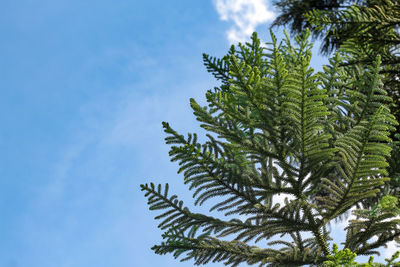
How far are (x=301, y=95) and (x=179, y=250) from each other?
73.2 inches

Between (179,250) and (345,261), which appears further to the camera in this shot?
(179,250)

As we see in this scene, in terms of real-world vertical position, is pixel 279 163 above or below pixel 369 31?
below

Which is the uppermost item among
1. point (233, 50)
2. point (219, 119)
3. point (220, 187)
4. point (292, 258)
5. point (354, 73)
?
point (233, 50)

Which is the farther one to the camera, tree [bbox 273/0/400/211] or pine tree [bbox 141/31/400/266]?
tree [bbox 273/0/400/211]

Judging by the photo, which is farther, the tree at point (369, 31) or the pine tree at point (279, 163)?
the tree at point (369, 31)

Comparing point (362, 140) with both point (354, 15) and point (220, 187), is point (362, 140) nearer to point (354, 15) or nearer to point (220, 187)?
point (220, 187)

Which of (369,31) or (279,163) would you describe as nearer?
(279,163)

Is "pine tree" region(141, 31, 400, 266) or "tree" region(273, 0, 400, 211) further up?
"tree" region(273, 0, 400, 211)

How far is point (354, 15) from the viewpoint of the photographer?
4867 millimetres

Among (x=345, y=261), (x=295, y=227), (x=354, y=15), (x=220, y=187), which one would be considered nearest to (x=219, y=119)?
(x=220, y=187)

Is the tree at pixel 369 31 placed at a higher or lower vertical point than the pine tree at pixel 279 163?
higher

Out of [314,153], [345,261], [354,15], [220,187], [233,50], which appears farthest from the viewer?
[354,15]

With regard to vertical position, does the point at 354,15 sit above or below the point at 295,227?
above

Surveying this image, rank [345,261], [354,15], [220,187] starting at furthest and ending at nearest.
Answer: [354,15]
[220,187]
[345,261]
